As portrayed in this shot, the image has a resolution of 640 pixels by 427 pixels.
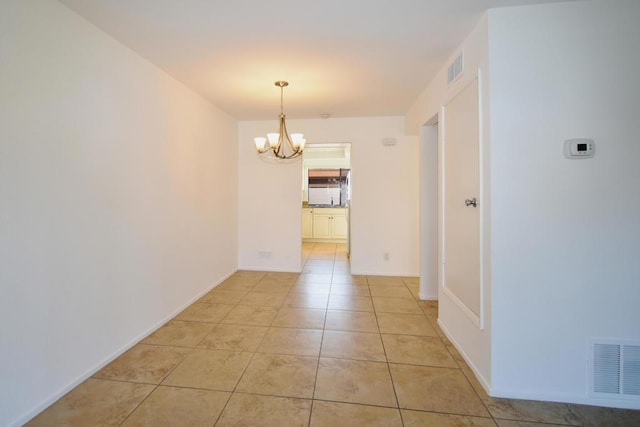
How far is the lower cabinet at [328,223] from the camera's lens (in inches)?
287

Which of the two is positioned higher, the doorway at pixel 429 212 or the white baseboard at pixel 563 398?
the doorway at pixel 429 212

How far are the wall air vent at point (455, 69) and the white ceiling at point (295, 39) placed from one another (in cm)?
11

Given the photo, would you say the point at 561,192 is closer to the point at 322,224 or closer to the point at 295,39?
the point at 295,39

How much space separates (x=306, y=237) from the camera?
24.3 feet

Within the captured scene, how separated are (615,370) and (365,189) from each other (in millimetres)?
3095

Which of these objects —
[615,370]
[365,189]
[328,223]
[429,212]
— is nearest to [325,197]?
[328,223]

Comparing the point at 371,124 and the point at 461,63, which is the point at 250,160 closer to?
the point at 371,124

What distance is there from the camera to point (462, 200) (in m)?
2.08

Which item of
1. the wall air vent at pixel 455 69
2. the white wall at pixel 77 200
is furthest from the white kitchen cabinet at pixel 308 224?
the wall air vent at pixel 455 69

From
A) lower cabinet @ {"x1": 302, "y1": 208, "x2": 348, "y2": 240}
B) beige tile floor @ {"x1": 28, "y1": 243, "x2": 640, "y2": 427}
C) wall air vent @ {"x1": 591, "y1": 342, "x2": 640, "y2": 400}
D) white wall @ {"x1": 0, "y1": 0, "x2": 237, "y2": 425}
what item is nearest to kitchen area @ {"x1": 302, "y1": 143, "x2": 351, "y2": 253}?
lower cabinet @ {"x1": 302, "y1": 208, "x2": 348, "y2": 240}

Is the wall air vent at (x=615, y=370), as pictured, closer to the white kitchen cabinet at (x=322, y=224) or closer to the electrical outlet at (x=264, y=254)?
the electrical outlet at (x=264, y=254)

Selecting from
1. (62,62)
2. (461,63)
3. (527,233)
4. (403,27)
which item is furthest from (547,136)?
(62,62)

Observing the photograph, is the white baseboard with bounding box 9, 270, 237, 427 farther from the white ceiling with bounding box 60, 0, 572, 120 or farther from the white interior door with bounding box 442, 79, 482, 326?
the white interior door with bounding box 442, 79, 482, 326

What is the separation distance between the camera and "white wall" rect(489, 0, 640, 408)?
61.2 inches
